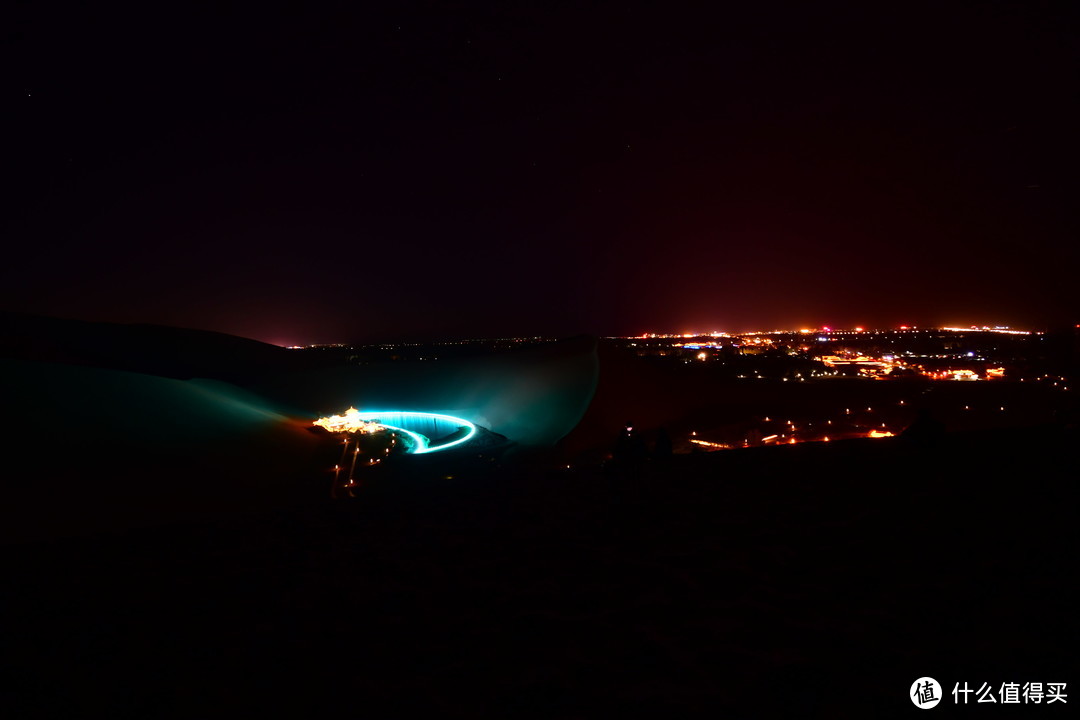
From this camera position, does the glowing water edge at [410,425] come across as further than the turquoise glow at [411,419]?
No

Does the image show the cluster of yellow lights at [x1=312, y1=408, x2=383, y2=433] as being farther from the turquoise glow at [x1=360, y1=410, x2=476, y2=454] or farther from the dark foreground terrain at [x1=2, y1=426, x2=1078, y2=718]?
the dark foreground terrain at [x1=2, y1=426, x2=1078, y2=718]

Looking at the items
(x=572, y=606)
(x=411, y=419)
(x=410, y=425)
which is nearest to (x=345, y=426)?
(x=410, y=425)

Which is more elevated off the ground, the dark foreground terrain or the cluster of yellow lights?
the cluster of yellow lights

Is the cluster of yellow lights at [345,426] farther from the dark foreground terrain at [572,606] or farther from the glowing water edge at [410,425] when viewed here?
the dark foreground terrain at [572,606]

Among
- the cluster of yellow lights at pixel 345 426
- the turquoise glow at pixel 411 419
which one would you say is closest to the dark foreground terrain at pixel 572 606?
the cluster of yellow lights at pixel 345 426

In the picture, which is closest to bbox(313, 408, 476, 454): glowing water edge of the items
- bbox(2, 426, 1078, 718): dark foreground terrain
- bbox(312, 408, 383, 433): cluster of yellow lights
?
bbox(312, 408, 383, 433): cluster of yellow lights

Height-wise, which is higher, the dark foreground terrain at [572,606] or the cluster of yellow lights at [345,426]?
the cluster of yellow lights at [345,426]
